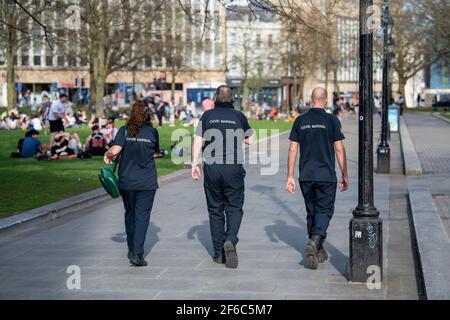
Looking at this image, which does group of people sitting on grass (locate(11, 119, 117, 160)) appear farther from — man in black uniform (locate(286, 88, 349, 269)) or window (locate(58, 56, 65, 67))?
window (locate(58, 56, 65, 67))

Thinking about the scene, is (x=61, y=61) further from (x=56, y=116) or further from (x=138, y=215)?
(x=138, y=215)

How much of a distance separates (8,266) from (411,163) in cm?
1354

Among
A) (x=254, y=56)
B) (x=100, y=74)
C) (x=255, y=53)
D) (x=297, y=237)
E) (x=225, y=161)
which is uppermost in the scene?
(x=255, y=53)

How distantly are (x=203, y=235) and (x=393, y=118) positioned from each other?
91.9 feet

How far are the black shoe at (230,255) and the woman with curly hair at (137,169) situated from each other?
0.86m

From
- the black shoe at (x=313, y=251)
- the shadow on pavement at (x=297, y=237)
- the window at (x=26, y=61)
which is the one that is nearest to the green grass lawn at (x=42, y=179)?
the shadow on pavement at (x=297, y=237)

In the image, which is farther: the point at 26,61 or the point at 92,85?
the point at 26,61

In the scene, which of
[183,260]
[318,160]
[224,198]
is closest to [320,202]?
[318,160]

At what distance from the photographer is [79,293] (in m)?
7.80

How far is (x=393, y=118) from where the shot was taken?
38.1 m

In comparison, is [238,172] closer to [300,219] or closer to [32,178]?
[300,219]

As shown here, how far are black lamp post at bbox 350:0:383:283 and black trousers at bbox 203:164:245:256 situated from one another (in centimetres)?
130

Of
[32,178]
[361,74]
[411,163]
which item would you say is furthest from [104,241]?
[411,163]

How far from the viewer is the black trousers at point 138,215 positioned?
9.12m
